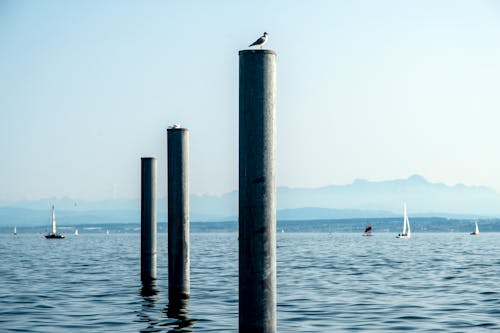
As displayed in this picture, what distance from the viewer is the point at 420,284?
98.4ft

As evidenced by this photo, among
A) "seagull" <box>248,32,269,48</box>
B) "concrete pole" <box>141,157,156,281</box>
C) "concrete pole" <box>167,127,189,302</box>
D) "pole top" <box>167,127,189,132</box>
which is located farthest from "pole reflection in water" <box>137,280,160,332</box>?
"seagull" <box>248,32,269,48</box>

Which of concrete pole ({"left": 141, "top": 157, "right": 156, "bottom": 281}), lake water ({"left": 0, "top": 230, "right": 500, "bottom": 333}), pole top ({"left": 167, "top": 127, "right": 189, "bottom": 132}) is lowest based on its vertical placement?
lake water ({"left": 0, "top": 230, "right": 500, "bottom": 333})

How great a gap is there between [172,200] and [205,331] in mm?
3841

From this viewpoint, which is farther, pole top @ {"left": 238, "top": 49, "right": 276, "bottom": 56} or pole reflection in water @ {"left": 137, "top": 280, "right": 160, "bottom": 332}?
pole reflection in water @ {"left": 137, "top": 280, "right": 160, "bottom": 332}

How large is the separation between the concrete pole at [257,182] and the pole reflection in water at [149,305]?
721 cm

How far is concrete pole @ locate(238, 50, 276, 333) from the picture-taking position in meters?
10.9

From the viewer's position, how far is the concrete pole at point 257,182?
1089cm

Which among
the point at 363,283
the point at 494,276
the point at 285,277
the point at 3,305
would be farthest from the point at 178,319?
the point at 494,276

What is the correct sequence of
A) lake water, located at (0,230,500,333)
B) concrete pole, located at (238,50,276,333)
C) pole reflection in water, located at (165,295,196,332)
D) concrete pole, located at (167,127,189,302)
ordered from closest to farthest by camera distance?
concrete pole, located at (238,50,276,333) < pole reflection in water, located at (165,295,196,332) < lake water, located at (0,230,500,333) < concrete pole, located at (167,127,189,302)

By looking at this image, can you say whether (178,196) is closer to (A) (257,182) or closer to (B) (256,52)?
(A) (257,182)

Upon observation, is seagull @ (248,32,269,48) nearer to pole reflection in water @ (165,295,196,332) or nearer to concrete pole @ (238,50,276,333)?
concrete pole @ (238,50,276,333)

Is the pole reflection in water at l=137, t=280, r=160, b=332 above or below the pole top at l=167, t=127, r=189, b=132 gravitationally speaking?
below

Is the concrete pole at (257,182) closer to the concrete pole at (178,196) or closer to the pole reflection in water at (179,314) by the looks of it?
the pole reflection in water at (179,314)

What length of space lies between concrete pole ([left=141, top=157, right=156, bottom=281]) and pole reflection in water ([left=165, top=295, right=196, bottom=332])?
349 centimetres
